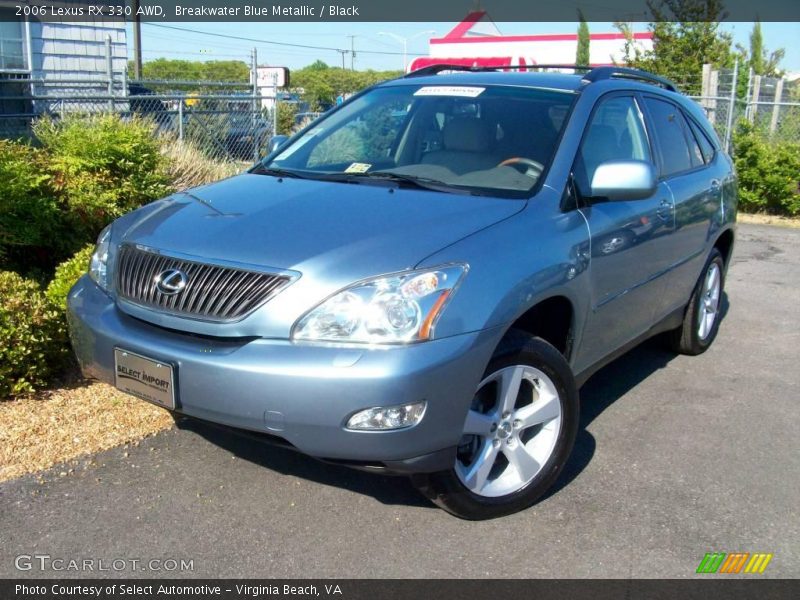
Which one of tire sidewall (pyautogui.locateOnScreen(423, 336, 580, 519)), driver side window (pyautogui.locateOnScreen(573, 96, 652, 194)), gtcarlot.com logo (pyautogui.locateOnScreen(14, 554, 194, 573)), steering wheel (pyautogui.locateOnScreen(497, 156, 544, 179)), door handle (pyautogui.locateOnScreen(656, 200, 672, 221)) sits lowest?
gtcarlot.com logo (pyautogui.locateOnScreen(14, 554, 194, 573))

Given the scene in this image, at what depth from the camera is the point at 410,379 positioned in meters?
2.97

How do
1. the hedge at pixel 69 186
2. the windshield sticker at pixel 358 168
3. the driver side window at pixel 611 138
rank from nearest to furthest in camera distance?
1. the driver side window at pixel 611 138
2. the windshield sticker at pixel 358 168
3. the hedge at pixel 69 186


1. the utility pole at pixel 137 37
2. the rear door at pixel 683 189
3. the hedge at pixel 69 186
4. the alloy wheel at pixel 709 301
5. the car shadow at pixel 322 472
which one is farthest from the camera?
the utility pole at pixel 137 37

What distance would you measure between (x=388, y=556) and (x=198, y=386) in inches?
38.9

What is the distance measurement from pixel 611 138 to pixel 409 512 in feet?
7.48

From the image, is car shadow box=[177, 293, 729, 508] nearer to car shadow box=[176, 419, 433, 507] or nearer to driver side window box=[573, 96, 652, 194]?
car shadow box=[176, 419, 433, 507]

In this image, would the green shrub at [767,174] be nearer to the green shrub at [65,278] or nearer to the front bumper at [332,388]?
the green shrub at [65,278]

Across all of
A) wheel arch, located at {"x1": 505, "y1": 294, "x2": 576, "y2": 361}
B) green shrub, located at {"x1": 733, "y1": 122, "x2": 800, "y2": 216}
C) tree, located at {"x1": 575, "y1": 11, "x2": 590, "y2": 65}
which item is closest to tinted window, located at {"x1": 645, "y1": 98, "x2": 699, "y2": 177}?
wheel arch, located at {"x1": 505, "y1": 294, "x2": 576, "y2": 361}

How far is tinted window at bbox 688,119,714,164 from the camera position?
5703 mm

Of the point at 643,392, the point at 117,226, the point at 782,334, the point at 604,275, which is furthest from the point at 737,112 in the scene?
the point at 117,226

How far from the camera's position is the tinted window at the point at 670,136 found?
16.6ft

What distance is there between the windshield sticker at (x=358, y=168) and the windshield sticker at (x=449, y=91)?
0.70m

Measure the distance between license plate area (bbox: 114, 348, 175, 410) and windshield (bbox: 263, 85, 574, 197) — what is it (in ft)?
4.71

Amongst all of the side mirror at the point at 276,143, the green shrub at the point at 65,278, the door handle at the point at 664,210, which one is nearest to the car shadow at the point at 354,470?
the door handle at the point at 664,210
